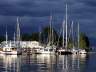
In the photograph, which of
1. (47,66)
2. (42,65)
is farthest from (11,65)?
(47,66)

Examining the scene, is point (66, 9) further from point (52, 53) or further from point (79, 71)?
point (79, 71)

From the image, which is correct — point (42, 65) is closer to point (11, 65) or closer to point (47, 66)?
point (47, 66)

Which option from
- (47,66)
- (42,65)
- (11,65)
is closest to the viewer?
(47,66)

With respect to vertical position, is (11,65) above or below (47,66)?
above

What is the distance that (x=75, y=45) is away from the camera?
17138cm

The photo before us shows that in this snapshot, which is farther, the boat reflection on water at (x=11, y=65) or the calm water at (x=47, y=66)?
the calm water at (x=47, y=66)

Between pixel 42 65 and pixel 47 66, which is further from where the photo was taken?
pixel 42 65

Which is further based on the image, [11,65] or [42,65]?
[42,65]

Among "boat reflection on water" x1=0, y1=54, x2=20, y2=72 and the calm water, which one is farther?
the calm water

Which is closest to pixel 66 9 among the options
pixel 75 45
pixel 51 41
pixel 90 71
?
pixel 51 41

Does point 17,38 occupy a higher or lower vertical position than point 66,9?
lower

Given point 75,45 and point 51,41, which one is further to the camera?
point 75,45

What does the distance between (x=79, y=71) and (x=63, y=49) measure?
86350 mm

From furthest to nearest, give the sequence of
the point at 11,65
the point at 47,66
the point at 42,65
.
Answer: the point at 42,65 → the point at 11,65 → the point at 47,66
